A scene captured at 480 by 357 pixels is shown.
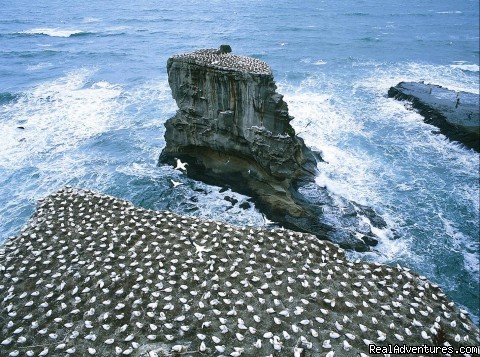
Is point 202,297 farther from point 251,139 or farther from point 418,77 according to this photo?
point 418,77

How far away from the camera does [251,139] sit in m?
23.0

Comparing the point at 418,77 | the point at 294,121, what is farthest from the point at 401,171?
the point at 418,77

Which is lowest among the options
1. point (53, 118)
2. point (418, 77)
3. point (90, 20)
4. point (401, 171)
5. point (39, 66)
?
point (401, 171)

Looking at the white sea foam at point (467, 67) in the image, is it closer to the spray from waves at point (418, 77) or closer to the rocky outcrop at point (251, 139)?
the spray from waves at point (418, 77)

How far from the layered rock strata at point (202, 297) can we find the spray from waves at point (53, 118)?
21279mm

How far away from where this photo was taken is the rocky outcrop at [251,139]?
2191 centimetres

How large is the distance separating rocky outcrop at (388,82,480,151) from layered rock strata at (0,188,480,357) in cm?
2570

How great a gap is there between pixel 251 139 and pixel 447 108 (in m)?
25.2

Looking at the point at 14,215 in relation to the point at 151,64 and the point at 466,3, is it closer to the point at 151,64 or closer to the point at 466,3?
the point at 151,64

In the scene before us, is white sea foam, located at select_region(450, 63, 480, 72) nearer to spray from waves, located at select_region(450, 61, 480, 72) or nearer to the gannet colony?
spray from waves, located at select_region(450, 61, 480, 72)

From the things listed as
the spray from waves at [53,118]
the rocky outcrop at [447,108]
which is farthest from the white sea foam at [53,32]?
the rocky outcrop at [447,108]

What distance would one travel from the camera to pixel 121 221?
15852 mm

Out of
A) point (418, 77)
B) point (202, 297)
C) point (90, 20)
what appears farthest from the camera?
point (90, 20)

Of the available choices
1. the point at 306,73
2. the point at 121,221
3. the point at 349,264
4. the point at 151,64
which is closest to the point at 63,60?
the point at 151,64
